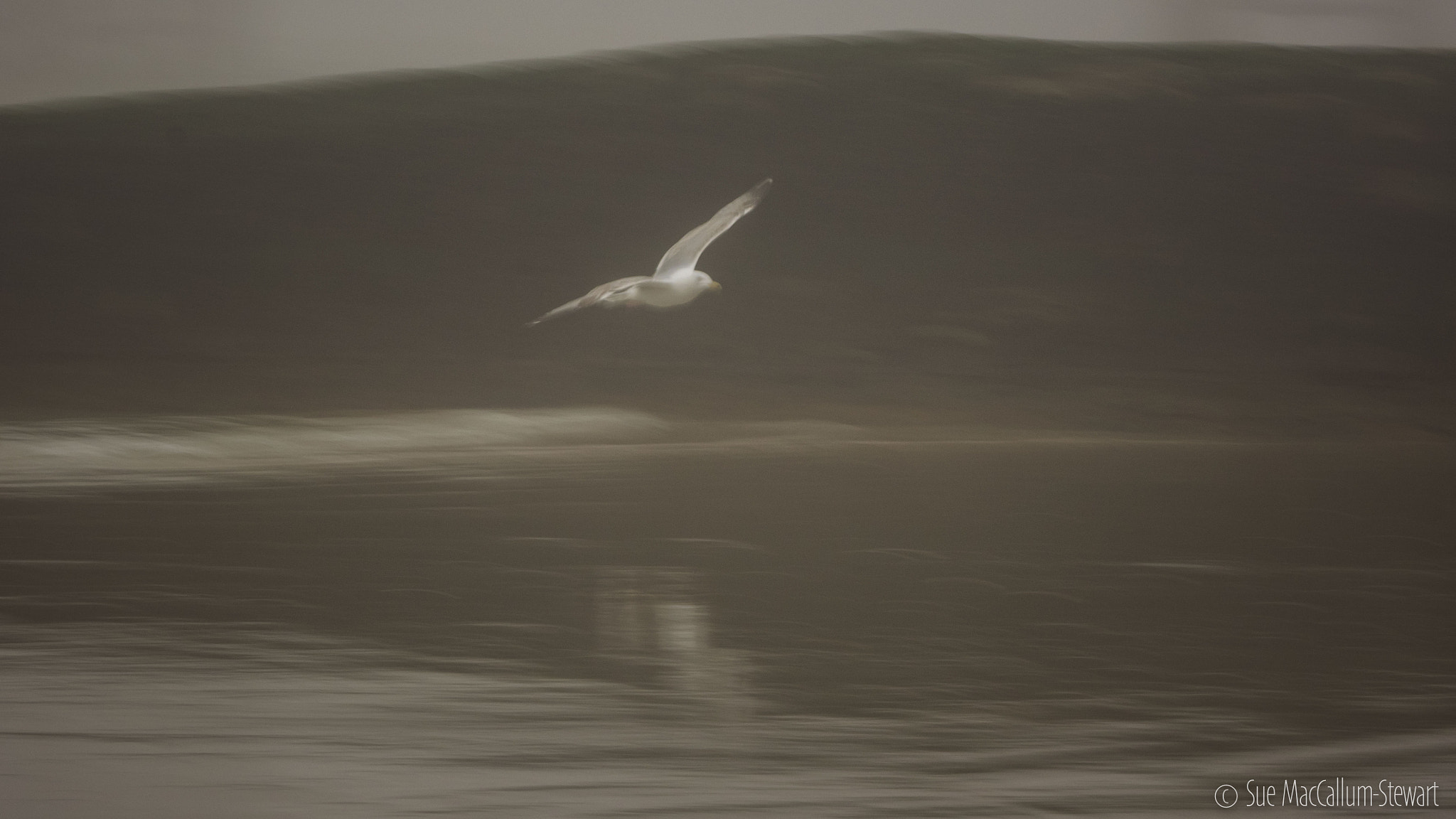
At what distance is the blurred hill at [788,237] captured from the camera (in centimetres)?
1352

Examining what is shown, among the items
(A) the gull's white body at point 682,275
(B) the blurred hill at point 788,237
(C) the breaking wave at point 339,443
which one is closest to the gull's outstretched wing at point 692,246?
(A) the gull's white body at point 682,275

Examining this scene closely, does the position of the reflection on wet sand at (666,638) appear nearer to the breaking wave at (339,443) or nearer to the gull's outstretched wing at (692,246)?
Result: the gull's outstretched wing at (692,246)

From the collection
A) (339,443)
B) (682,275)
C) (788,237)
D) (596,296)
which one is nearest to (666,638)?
(596,296)

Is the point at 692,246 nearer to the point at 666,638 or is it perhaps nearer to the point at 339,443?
the point at 339,443

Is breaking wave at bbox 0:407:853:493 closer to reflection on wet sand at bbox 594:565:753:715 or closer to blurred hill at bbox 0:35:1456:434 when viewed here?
blurred hill at bbox 0:35:1456:434

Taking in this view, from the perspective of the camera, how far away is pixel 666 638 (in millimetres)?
4293

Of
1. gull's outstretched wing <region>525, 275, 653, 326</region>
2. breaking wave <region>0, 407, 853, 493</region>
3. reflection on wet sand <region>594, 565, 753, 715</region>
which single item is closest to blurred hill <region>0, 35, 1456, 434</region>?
breaking wave <region>0, 407, 853, 493</region>

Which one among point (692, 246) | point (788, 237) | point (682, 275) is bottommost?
point (682, 275)

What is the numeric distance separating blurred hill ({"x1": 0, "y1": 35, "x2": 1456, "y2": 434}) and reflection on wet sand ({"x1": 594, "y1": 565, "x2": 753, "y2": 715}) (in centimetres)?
740

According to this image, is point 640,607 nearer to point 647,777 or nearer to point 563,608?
point 563,608

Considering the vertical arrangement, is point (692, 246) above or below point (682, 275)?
above

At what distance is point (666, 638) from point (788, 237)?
41.5 feet

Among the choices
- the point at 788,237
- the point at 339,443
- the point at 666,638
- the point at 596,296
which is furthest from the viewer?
the point at 788,237

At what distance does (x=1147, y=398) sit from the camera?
13242mm
